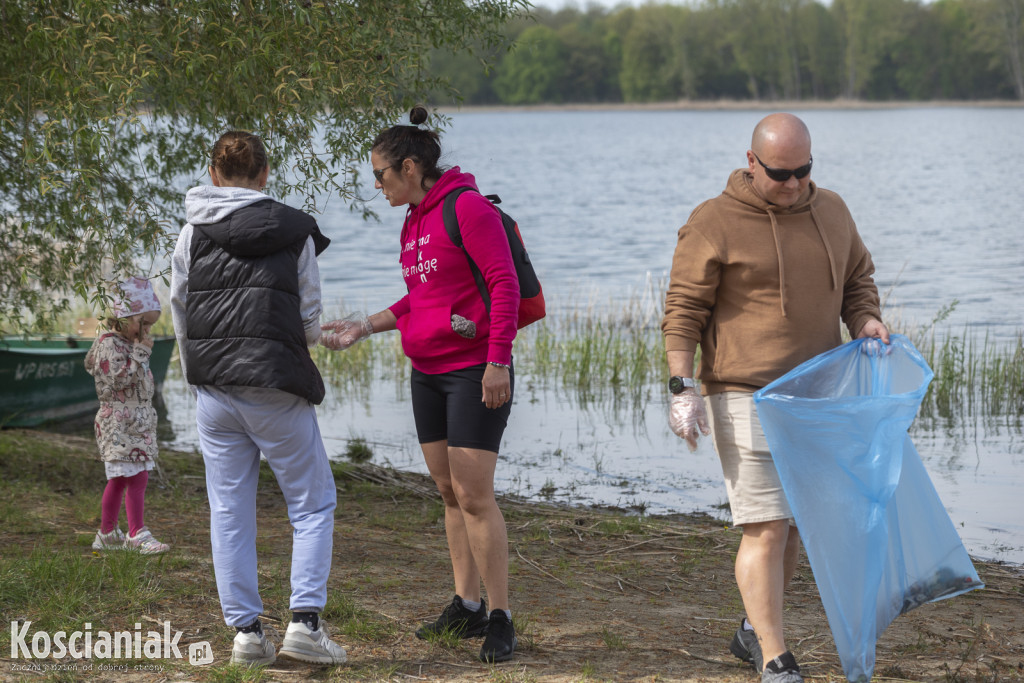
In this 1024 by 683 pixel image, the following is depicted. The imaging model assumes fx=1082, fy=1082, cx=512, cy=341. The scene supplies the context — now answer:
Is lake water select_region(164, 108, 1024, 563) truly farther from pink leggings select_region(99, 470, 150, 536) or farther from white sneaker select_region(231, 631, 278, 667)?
pink leggings select_region(99, 470, 150, 536)

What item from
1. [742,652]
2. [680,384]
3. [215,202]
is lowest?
[742,652]

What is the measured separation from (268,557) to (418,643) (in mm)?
1651

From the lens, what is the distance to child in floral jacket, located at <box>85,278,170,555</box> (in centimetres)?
555

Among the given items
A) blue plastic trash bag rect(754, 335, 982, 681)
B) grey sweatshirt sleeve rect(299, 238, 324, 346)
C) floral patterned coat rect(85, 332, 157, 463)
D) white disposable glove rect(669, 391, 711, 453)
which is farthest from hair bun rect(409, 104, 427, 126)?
floral patterned coat rect(85, 332, 157, 463)

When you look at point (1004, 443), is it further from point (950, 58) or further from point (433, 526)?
point (950, 58)

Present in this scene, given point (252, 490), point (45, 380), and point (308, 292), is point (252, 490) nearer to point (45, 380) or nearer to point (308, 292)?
point (308, 292)

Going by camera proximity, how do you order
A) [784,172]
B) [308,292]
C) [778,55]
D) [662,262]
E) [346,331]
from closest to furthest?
[784,172] < [308,292] < [346,331] < [662,262] < [778,55]

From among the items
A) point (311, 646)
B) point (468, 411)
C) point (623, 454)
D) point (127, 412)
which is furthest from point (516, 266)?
point (623, 454)

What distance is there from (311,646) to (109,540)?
7.33 feet

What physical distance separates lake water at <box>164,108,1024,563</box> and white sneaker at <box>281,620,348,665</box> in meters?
1.79

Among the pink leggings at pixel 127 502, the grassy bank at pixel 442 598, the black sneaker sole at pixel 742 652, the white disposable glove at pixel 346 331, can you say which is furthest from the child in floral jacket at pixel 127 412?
the black sneaker sole at pixel 742 652

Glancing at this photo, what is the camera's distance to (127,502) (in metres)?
5.66

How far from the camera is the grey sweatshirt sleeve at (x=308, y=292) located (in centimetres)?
372

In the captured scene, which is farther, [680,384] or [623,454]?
[623,454]
